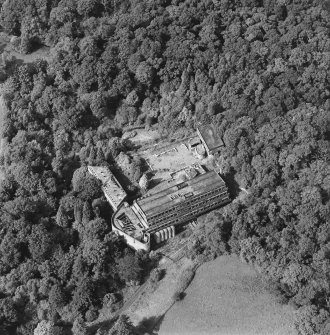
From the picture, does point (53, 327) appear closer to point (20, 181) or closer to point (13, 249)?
point (13, 249)

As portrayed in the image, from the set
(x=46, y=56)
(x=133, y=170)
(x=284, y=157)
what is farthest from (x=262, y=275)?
(x=46, y=56)

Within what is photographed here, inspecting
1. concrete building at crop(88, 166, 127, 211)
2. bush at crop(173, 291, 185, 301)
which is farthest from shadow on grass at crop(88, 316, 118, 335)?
concrete building at crop(88, 166, 127, 211)

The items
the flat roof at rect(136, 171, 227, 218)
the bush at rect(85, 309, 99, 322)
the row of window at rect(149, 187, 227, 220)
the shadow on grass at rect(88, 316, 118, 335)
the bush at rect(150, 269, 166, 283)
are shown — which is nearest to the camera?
the shadow on grass at rect(88, 316, 118, 335)

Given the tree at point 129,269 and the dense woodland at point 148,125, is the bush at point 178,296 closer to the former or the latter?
the tree at point 129,269

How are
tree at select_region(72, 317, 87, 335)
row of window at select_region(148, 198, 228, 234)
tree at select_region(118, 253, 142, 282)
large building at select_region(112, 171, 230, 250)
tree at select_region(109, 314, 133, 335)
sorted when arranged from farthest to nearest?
1. row of window at select_region(148, 198, 228, 234)
2. large building at select_region(112, 171, 230, 250)
3. tree at select_region(118, 253, 142, 282)
4. tree at select_region(72, 317, 87, 335)
5. tree at select_region(109, 314, 133, 335)

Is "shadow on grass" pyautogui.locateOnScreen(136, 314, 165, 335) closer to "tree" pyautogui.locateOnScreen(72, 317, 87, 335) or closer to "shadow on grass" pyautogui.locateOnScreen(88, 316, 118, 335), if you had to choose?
"shadow on grass" pyautogui.locateOnScreen(88, 316, 118, 335)

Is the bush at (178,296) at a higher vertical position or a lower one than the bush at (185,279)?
lower

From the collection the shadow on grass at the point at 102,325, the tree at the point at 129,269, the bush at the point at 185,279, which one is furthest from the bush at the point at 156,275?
the shadow on grass at the point at 102,325
